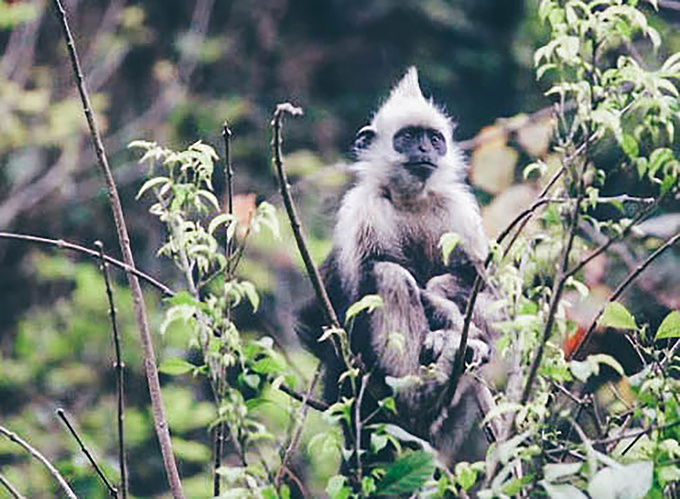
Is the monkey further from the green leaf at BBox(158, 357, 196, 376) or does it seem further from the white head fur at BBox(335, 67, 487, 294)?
the green leaf at BBox(158, 357, 196, 376)

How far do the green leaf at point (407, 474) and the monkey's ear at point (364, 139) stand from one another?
225cm

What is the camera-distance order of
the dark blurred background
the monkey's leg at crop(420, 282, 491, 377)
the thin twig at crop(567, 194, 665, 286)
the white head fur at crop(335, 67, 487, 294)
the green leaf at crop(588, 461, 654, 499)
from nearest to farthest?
the green leaf at crop(588, 461, 654, 499), the thin twig at crop(567, 194, 665, 286), the monkey's leg at crop(420, 282, 491, 377), the white head fur at crop(335, 67, 487, 294), the dark blurred background

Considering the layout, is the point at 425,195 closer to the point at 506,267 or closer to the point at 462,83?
the point at 506,267

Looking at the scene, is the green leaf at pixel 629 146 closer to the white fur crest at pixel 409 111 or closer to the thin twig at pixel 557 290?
the thin twig at pixel 557 290

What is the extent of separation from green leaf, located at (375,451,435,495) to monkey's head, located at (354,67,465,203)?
2088 mm

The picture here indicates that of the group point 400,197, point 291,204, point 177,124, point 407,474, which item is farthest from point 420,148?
point 177,124

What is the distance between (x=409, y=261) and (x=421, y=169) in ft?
1.13

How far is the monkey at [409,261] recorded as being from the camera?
3889 millimetres

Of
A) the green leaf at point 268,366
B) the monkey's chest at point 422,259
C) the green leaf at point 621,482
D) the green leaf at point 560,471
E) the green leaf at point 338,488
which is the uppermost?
the monkey's chest at point 422,259

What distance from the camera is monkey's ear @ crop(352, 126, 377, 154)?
4.43 meters

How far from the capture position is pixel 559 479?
2154mm

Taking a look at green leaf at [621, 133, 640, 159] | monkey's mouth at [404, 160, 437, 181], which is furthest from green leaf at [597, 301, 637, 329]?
monkey's mouth at [404, 160, 437, 181]

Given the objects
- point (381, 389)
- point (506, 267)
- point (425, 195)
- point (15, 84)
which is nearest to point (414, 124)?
point (425, 195)

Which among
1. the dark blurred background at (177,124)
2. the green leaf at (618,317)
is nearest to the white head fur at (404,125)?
the dark blurred background at (177,124)
